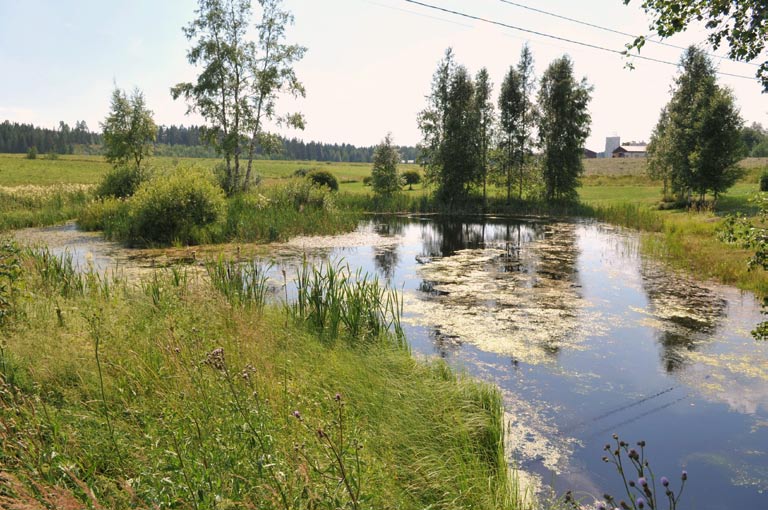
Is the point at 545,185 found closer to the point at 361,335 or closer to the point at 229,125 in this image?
the point at 229,125

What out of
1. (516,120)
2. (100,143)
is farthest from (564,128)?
(100,143)

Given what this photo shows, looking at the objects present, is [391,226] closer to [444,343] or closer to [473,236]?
[473,236]

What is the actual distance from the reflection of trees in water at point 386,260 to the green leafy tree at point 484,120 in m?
15.3

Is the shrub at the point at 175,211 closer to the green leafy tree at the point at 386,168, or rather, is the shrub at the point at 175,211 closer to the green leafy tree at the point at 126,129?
the green leafy tree at the point at 126,129

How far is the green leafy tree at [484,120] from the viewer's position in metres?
29.5

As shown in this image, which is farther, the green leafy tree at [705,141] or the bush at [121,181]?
the green leafy tree at [705,141]

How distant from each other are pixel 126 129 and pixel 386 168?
1479 centimetres

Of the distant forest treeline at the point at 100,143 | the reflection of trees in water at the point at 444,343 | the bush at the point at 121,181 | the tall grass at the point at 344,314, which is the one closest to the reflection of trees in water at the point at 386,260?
the reflection of trees in water at the point at 444,343

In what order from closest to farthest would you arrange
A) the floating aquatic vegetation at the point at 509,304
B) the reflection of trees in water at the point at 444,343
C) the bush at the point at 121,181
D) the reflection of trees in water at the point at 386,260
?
the reflection of trees in water at the point at 444,343 < the floating aquatic vegetation at the point at 509,304 < the reflection of trees in water at the point at 386,260 < the bush at the point at 121,181

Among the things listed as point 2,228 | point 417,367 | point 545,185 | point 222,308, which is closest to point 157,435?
point 222,308

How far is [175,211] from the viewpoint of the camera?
15055 mm

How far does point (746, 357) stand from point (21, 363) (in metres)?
8.60

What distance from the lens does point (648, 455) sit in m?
4.38

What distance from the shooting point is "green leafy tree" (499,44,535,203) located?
2938cm
